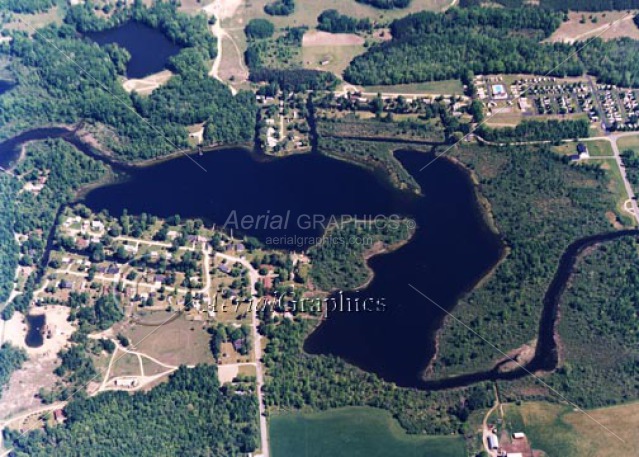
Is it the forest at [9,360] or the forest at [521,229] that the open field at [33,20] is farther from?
A: the forest at [521,229]

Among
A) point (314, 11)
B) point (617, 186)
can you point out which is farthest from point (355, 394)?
point (314, 11)

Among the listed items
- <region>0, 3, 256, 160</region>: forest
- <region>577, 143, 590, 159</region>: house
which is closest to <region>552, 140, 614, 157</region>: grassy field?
<region>577, 143, 590, 159</region>: house

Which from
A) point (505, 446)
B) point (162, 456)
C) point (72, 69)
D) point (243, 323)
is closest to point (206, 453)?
point (162, 456)

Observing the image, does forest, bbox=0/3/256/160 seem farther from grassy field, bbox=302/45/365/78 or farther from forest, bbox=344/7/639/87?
forest, bbox=344/7/639/87

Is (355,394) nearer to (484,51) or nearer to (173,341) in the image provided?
(173,341)

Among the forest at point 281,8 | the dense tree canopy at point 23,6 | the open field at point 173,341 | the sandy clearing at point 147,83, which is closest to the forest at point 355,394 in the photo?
the open field at point 173,341
